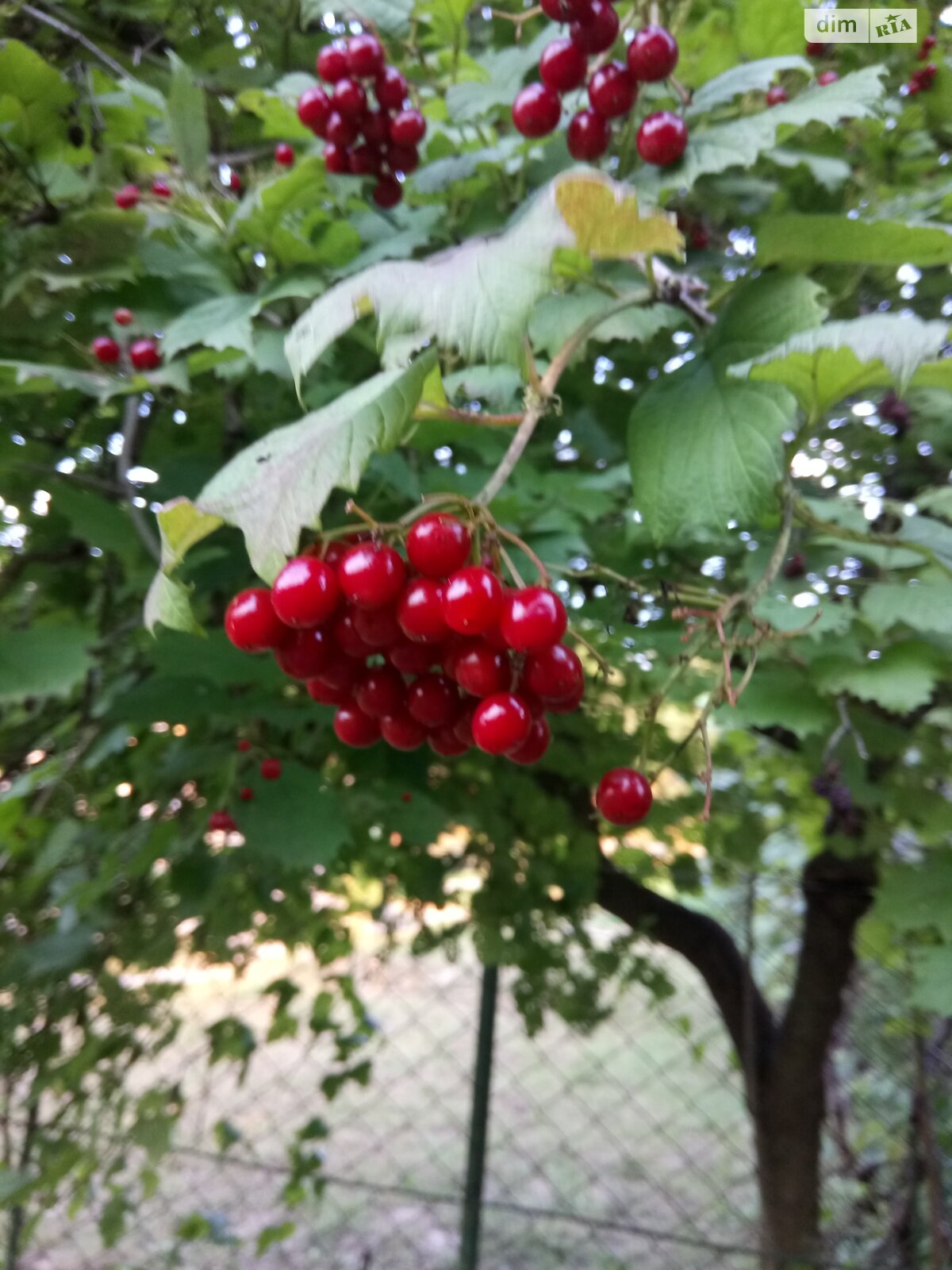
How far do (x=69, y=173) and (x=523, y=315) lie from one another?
0.91m

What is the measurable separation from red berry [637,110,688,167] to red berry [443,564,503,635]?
22.2 inches

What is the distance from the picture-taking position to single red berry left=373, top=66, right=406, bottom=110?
102 cm

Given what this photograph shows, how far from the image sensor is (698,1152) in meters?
2.57

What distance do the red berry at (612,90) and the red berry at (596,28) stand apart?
3 centimetres

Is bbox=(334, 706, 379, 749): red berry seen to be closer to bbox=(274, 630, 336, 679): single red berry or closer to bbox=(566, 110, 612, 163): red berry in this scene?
bbox=(274, 630, 336, 679): single red berry

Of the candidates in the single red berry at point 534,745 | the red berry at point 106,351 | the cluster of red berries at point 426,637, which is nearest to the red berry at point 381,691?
the cluster of red berries at point 426,637

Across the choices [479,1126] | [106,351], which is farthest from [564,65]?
[479,1126]

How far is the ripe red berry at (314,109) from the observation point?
3.32 ft

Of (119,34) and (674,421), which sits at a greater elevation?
(119,34)

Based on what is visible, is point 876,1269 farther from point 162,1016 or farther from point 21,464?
point 21,464

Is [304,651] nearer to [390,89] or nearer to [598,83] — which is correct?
[598,83]

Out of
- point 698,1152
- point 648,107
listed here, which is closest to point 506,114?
point 648,107

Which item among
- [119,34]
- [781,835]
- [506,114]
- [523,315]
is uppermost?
[119,34]

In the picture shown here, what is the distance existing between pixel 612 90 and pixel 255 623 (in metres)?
Answer: 0.66
